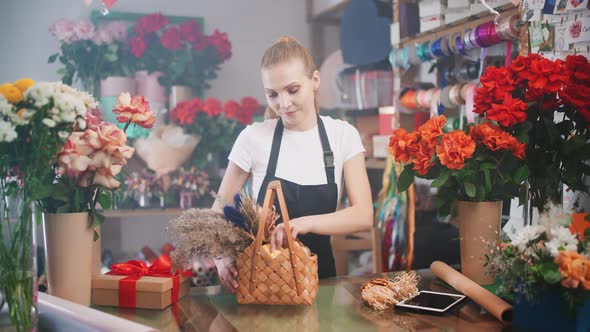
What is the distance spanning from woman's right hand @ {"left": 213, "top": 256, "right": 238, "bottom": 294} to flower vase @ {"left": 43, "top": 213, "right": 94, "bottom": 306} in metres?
0.34

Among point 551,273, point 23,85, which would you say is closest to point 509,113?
point 551,273

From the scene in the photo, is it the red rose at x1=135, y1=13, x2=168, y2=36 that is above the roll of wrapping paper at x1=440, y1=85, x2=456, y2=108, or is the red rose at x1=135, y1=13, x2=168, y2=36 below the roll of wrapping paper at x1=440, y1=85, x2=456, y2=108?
above

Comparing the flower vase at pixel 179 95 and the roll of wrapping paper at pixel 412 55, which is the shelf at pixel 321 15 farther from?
the flower vase at pixel 179 95

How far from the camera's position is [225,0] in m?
3.12

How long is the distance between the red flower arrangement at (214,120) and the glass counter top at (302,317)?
1454 mm

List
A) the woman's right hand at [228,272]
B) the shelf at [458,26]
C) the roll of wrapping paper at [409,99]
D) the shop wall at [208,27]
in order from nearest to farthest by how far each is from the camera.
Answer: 1. the woman's right hand at [228,272]
2. the shelf at [458,26]
3. the shop wall at [208,27]
4. the roll of wrapping paper at [409,99]

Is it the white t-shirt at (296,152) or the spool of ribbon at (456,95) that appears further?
the spool of ribbon at (456,95)

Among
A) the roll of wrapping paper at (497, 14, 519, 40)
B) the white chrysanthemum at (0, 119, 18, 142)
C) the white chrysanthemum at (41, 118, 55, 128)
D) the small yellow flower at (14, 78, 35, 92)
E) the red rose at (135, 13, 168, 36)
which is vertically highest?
the red rose at (135, 13, 168, 36)

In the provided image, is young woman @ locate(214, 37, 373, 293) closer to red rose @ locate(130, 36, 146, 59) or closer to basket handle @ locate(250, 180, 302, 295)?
basket handle @ locate(250, 180, 302, 295)

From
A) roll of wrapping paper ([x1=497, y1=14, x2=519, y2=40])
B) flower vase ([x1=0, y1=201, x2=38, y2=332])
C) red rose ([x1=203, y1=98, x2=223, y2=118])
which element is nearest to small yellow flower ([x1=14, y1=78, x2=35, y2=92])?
flower vase ([x1=0, y1=201, x2=38, y2=332])

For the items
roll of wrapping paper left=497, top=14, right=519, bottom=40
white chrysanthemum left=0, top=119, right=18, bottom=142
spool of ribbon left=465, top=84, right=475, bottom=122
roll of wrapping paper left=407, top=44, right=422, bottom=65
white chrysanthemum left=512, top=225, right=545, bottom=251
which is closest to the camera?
white chrysanthemum left=0, top=119, right=18, bottom=142

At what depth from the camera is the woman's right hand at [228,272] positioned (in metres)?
1.60

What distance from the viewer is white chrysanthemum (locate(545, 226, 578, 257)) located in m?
1.28

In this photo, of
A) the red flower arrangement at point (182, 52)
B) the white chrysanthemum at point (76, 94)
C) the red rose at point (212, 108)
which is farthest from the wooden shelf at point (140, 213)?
the white chrysanthemum at point (76, 94)
